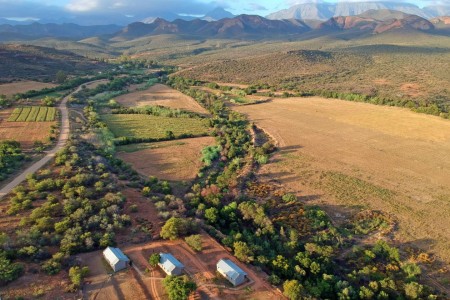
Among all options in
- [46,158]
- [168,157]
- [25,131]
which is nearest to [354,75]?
[168,157]

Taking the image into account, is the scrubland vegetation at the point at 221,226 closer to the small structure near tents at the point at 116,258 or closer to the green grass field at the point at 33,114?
the small structure near tents at the point at 116,258

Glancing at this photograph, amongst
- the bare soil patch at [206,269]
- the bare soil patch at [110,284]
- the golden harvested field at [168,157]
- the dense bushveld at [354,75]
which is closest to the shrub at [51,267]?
the bare soil patch at [110,284]

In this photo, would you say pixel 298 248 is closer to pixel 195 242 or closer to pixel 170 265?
pixel 195 242

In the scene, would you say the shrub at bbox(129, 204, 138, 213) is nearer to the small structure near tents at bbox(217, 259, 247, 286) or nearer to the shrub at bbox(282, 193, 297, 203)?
the small structure near tents at bbox(217, 259, 247, 286)

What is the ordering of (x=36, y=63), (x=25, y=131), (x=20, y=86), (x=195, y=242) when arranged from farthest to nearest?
(x=36, y=63), (x=20, y=86), (x=25, y=131), (x=195, y=242)

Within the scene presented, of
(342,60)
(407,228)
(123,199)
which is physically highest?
(342,60)

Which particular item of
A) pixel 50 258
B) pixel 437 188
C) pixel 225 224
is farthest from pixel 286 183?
pixel 50 258

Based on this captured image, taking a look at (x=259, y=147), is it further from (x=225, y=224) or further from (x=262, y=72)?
(x=262, y=72)
